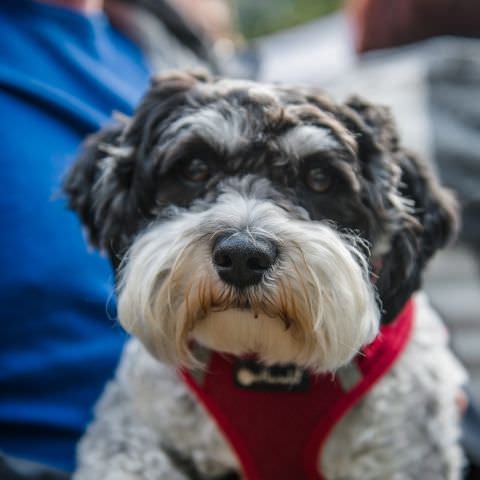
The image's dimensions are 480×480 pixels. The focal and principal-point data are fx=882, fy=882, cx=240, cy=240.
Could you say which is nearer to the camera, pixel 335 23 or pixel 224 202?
pixel 224 202

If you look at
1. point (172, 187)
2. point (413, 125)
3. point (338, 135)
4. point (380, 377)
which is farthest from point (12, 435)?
point (413, 125)

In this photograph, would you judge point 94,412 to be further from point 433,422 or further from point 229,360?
point 433,422

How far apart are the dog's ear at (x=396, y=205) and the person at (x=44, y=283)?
92 centimetres

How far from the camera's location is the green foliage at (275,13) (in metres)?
28.1

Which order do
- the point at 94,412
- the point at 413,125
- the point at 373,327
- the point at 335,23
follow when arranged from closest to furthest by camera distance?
the point at 373,327 < the point at 94,412 < the point at 413,125 < the point at 335,23

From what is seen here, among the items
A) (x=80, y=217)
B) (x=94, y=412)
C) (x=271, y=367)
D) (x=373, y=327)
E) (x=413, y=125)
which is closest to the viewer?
(x=373, y=327)

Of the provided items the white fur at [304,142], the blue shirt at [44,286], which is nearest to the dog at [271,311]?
the white fur at [304,142]

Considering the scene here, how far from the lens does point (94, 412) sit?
307 centimetres

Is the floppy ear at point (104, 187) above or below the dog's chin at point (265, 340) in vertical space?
above

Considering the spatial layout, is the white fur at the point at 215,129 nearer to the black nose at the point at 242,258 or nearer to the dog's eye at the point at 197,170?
the dog's eye at the point at 197,170

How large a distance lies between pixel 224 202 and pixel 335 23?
12.9 ft

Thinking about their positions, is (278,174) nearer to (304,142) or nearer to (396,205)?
(304,142)

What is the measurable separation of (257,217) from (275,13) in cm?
2826

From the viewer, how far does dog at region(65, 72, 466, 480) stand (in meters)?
2.39
